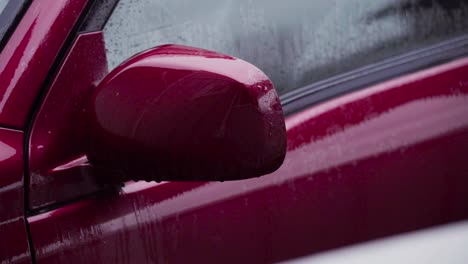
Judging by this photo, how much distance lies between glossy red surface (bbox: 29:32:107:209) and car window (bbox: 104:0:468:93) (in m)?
0.09

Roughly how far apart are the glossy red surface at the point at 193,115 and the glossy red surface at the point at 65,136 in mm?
113

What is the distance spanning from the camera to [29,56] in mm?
1419

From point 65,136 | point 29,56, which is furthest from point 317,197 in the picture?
point 29,56

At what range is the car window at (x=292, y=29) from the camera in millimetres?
1594

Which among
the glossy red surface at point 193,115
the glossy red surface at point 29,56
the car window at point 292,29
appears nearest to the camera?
the glossy red surface at point 193,115

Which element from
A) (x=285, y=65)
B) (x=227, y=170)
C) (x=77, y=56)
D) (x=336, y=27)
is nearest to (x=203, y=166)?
(x=227, y=170)

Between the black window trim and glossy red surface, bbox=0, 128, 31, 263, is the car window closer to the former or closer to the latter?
the black window trim

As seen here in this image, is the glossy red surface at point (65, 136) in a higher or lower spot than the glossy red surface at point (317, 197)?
higher

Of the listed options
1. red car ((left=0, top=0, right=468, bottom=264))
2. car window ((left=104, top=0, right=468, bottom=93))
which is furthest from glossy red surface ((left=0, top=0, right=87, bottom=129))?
car window ((left=104, top=0, right=468, bottom=93))

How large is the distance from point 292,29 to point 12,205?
78 centimetres

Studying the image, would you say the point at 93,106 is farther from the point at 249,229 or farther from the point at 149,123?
the point at 249,229

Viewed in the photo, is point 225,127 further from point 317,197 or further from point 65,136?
point 317,197

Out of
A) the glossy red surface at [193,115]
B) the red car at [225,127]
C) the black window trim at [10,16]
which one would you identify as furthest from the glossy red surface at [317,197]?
the black window trim at [10,16]

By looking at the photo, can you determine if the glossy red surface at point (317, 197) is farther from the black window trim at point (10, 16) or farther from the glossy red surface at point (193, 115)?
the black window trim at point (10, 16)
